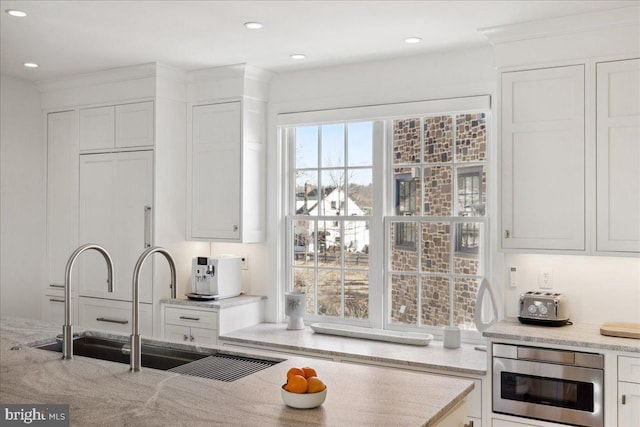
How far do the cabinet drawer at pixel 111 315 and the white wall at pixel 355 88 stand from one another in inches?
33.4

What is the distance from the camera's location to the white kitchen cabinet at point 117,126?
4.58 meters

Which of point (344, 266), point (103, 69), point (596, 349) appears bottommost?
point (596, 349)

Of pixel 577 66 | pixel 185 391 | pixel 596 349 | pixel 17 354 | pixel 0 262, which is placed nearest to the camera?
pixel 185 391

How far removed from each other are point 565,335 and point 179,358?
2.01 metres

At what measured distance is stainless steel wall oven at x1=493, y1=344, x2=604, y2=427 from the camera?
3104 millimetres

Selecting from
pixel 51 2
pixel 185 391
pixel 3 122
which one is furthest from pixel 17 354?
pixel 3 122

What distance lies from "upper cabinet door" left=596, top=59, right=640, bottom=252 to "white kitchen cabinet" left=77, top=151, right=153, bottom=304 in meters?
3.05

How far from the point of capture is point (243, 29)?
11.9 ft

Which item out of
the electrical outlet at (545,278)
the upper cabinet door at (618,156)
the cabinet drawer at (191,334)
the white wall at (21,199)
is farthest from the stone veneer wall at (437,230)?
the white wall at (21,199)

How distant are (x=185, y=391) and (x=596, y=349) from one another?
2.11 m

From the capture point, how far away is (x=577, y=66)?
337 centimetres

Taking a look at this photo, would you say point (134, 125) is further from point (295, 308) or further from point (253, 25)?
point (295, 308)

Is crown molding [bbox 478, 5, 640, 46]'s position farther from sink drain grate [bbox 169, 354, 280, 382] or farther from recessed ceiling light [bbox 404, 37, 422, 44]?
sink drain grate [bbox 169, 354, 280, 382]

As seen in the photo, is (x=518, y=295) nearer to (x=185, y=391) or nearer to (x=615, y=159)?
(x=615, y=159)
